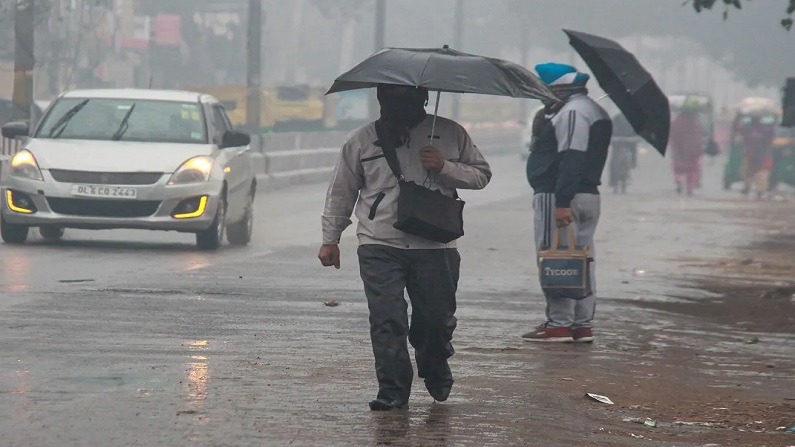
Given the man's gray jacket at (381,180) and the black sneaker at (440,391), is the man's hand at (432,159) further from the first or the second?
the black sneaker at (440,391)

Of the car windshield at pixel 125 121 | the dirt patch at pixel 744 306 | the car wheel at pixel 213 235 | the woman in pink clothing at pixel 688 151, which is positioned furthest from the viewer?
the woman in pink clothing at pixel 688 151

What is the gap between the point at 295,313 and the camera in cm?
1191

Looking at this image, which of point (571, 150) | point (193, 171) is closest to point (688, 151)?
point (193, 171)

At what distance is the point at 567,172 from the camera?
10680 millimetres

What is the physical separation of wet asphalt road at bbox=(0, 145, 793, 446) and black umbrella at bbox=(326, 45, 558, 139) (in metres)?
1.35

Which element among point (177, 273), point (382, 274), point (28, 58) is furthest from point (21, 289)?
point (28, 58)

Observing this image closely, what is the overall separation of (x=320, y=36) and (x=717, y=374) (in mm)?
100223

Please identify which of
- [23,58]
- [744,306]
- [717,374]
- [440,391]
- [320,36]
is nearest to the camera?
[440,391]

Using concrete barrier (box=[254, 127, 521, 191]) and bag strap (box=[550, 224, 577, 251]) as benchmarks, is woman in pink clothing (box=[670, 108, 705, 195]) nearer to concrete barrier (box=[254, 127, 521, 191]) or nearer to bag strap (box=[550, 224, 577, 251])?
concrete barrier (box=[254, 127, 521, 191])

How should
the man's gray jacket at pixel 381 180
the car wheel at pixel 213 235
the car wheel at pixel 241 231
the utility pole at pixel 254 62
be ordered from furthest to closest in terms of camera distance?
1. the utility pole at pixel 254 62
2. the car wheel at pixel 241 231
3. the car wheel at pixel 213 235
4. the man's gray jacket at pixel 381 180

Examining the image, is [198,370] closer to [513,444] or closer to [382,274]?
[382,274]

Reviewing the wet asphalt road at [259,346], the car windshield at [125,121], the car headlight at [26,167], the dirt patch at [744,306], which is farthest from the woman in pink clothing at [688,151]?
the car headlight at [26,167]

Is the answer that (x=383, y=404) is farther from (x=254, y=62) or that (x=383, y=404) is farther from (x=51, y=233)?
(x=254, y=62)

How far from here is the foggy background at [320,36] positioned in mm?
49406
